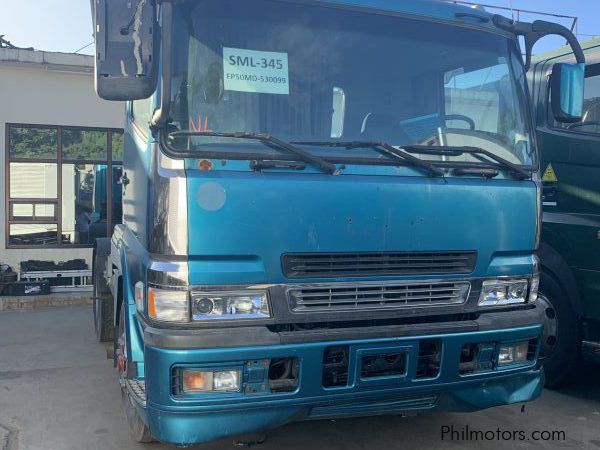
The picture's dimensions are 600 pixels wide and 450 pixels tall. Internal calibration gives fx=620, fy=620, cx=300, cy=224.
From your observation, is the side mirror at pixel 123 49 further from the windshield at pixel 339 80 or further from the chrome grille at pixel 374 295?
the chrome grille at pixel 374 295

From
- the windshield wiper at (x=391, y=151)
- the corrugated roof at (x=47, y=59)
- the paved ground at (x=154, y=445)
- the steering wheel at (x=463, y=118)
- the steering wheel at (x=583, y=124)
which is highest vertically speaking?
the corrugated roof at (x=47, y=59)

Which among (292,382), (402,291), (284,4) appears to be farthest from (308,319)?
(284,4)

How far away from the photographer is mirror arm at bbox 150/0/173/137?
9.84ft

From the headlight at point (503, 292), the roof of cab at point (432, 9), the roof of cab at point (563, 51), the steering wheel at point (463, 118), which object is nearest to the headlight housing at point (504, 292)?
the headlight at point (503, 292)

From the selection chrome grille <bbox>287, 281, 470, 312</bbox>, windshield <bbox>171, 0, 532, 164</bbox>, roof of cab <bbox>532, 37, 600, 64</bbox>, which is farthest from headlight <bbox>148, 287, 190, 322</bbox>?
roof of cab <bbox>532, 37, 600, 64</bbox>

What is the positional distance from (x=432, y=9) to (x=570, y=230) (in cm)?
231

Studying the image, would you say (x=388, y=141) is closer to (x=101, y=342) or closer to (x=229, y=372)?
(x=229, y=372)

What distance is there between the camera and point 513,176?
361cm

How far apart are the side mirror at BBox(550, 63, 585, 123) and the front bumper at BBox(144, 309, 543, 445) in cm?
140

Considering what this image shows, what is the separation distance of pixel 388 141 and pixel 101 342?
4.64 metres

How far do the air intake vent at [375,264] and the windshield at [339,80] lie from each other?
541 mm

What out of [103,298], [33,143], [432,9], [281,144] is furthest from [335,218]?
[33,143]

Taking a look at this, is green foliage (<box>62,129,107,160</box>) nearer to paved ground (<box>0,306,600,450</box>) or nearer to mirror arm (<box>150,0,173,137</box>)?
paved ground (<box>0,306,600,450</box>)

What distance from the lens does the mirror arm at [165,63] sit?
2998mm
